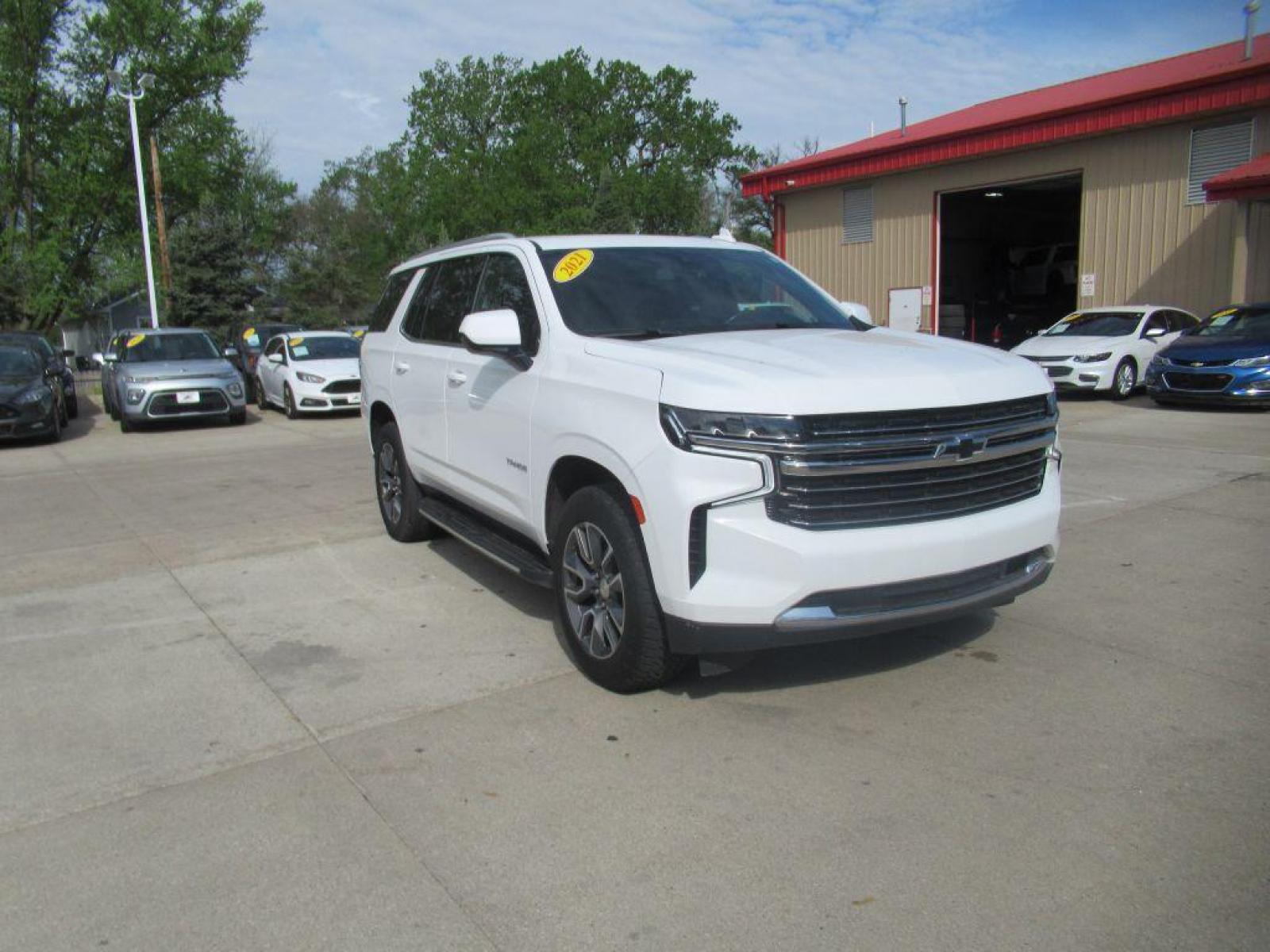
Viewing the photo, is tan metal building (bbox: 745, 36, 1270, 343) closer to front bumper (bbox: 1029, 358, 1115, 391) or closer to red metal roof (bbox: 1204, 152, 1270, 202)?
red metal roof (bbox: 1204, 152, 1270, 202)

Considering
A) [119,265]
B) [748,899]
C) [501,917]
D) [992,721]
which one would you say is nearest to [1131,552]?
[992,721]

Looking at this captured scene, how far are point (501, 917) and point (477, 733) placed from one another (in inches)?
48.2

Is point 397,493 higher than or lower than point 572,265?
lower

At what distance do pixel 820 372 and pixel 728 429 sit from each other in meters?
0.45

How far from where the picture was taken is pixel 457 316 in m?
5.98

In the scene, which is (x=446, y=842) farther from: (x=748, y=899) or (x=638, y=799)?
(x=748, y=899)

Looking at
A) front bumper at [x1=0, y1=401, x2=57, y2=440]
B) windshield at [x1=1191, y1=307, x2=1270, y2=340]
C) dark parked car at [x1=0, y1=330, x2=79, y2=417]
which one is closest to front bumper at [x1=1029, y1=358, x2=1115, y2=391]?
windshield at [x1=1191, y1=307, x2=1270, y2=340]

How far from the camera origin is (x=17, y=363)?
14.8 metres

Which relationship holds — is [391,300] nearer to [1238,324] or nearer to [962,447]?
Answer: [962,447]

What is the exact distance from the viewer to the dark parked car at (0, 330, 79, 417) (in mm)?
16781

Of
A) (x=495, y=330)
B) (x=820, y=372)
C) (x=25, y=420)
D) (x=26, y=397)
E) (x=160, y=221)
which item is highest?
(x=160, y=221)

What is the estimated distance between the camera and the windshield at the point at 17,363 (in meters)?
14.5

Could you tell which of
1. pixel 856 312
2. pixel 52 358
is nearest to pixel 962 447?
pixel 856 312

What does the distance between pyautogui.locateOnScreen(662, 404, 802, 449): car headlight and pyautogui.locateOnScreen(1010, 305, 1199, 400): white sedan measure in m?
13.9
